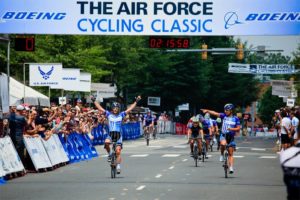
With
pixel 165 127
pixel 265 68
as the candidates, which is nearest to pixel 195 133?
pixel 265 68

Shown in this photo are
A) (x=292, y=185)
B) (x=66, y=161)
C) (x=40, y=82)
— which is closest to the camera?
(x=292, y=185)

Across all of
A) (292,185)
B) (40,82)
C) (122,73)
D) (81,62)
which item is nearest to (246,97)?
(122,73)

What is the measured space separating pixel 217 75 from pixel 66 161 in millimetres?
71820

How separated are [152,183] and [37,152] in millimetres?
5521

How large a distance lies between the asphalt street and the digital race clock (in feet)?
12.5

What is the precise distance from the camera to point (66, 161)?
31.7 metres

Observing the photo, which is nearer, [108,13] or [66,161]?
[108,13]

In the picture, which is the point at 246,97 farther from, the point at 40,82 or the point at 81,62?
the point at 40,82

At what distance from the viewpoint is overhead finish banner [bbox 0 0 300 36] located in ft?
94.6

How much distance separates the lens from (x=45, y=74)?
4019cm

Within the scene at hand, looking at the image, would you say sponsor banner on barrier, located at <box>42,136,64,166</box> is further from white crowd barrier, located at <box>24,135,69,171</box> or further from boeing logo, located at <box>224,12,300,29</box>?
boeing logo, located at <box>224,12,300,29</box>

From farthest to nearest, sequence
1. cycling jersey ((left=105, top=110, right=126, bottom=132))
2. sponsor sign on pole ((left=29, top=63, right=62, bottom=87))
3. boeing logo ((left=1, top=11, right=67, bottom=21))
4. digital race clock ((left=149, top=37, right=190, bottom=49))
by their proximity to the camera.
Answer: sponsor sign on pole ((left=29, top=63, right=62, bottom=87)), digital race clock ((left=149, top=37, right=190, bottom=49)), boeing logo ((left=1, top=11, right=67, bottom=21)), cycling jersey ((left=105, top=110, right=126, bottom=132))

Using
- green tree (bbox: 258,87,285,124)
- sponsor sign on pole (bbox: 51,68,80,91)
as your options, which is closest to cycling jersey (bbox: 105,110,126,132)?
sponsor sign on pole (bbox: 51,68,80,91)

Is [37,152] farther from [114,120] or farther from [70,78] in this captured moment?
[70,78]
